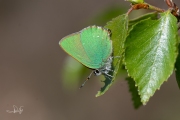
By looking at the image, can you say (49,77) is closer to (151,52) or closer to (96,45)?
(96,45)

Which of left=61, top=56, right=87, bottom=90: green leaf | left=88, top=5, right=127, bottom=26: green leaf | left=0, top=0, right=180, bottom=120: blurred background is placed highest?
left=88, top=5, right=127, bottom=26: green leaf

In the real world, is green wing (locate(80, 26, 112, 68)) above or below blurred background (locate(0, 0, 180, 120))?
above

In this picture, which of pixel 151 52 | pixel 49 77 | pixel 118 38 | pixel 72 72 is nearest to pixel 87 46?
pixel 118 38

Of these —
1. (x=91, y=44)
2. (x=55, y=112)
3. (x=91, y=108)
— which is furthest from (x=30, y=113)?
(x=91, y=44)

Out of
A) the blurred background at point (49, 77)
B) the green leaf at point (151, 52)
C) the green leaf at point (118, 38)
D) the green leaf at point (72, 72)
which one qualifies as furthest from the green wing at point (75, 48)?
the blurred background at point (49, 77)

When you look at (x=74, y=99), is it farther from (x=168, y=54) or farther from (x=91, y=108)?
(x=168, y=54)

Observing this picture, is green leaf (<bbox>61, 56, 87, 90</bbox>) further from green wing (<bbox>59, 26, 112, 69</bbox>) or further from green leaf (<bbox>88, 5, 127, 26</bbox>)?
green wing (<bbox>59, 26, 112, 69</bbox>)

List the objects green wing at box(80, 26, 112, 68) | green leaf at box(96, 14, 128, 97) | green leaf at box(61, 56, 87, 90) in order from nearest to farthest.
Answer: green leaf at box(96, 14, 128, 97)
green wing at box(80, 26, 112, 68)
green leaf at box(61, 56, 87, 90)

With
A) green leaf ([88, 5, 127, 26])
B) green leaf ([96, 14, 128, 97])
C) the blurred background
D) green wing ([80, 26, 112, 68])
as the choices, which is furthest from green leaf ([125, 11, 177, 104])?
the blurred background
